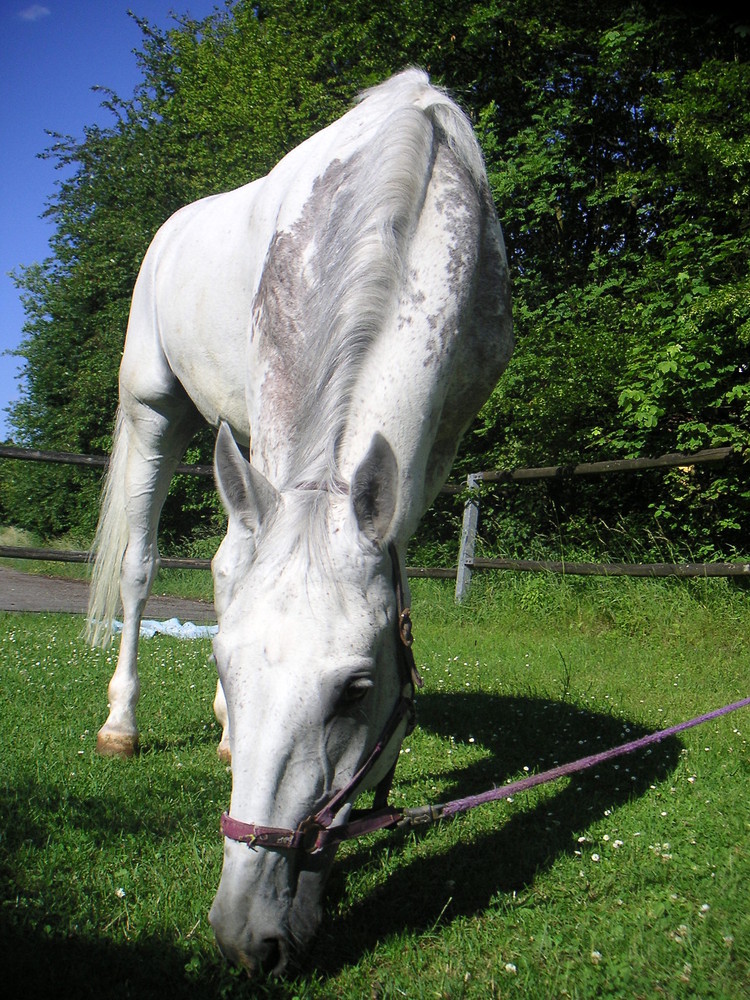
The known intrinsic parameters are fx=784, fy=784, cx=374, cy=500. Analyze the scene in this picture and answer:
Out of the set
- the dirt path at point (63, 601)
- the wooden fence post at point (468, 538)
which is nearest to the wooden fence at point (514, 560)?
the wooden fence post at point (468, 538)

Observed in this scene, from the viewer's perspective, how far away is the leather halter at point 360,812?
170cm

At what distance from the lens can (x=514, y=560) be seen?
7785 mm

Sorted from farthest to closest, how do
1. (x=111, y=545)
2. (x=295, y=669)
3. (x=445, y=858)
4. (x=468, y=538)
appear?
(x=468, y=538)
(x=111, y=545)
(x=445, y=858)
(x=295, y=669)

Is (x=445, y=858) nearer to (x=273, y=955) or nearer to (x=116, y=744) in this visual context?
(x=273, y=955)

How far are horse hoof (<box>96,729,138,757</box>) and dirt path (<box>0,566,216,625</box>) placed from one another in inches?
201

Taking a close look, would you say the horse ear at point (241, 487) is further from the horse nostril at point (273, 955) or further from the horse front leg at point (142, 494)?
the horse front leg at point (142, 494)

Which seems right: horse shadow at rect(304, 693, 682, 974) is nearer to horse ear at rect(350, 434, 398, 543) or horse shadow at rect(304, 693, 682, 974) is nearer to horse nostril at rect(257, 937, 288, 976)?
horse nostril at rect(257, 937, 288, 976)

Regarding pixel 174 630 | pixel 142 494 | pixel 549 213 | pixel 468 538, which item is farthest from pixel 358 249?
pixel 549 213

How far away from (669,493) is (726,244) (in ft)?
7.29

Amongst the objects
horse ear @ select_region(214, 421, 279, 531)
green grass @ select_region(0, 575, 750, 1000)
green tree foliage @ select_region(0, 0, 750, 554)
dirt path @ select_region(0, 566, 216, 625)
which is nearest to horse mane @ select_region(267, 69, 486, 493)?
horse ear @ select_region(214, 421, 279, 531)

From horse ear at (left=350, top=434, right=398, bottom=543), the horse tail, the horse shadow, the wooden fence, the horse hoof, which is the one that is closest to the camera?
horse ear at (left=350, top=434, right=398, bottom=543)

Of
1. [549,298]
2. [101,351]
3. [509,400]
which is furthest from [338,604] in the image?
[101,351]

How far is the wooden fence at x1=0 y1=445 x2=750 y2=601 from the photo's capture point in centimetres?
607

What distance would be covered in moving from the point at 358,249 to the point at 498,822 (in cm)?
203
